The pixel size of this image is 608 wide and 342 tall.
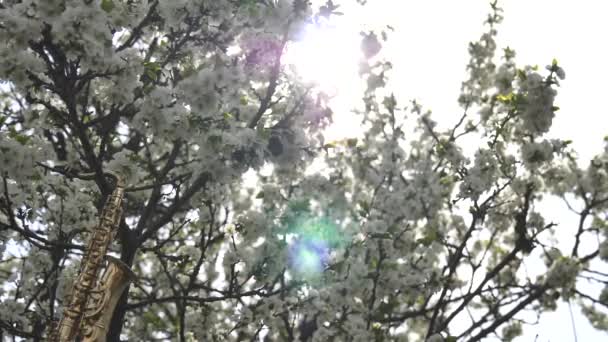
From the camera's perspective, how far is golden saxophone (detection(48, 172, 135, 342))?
18.9 ft

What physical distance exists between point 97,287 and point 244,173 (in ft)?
6.36

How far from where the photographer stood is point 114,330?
6500 millimetres

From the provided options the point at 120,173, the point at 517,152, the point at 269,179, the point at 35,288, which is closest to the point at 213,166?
the point at 120,173

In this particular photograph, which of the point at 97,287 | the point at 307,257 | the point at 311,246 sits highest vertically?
the point at 311,246

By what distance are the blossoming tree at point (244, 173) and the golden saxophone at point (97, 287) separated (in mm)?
188

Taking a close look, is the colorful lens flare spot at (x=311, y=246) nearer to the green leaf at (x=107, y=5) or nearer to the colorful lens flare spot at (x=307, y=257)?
the colorful lens flare spot at (x=307, y=257)

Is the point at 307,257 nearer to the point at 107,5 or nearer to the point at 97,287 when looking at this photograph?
the point at 97,287

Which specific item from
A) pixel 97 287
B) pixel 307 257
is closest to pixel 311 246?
pixel 307 257

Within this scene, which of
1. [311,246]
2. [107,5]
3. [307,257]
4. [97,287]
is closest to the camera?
[107,5]

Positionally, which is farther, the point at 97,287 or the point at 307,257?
the point at 307,257

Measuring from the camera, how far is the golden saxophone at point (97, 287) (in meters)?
5.76

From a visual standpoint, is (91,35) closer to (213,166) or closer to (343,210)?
(213,166)

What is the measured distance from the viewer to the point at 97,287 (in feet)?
20.0

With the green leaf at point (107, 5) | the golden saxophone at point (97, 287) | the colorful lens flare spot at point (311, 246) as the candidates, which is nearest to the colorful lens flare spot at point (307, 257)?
the colorful lens flare spot at point (311, 246)
